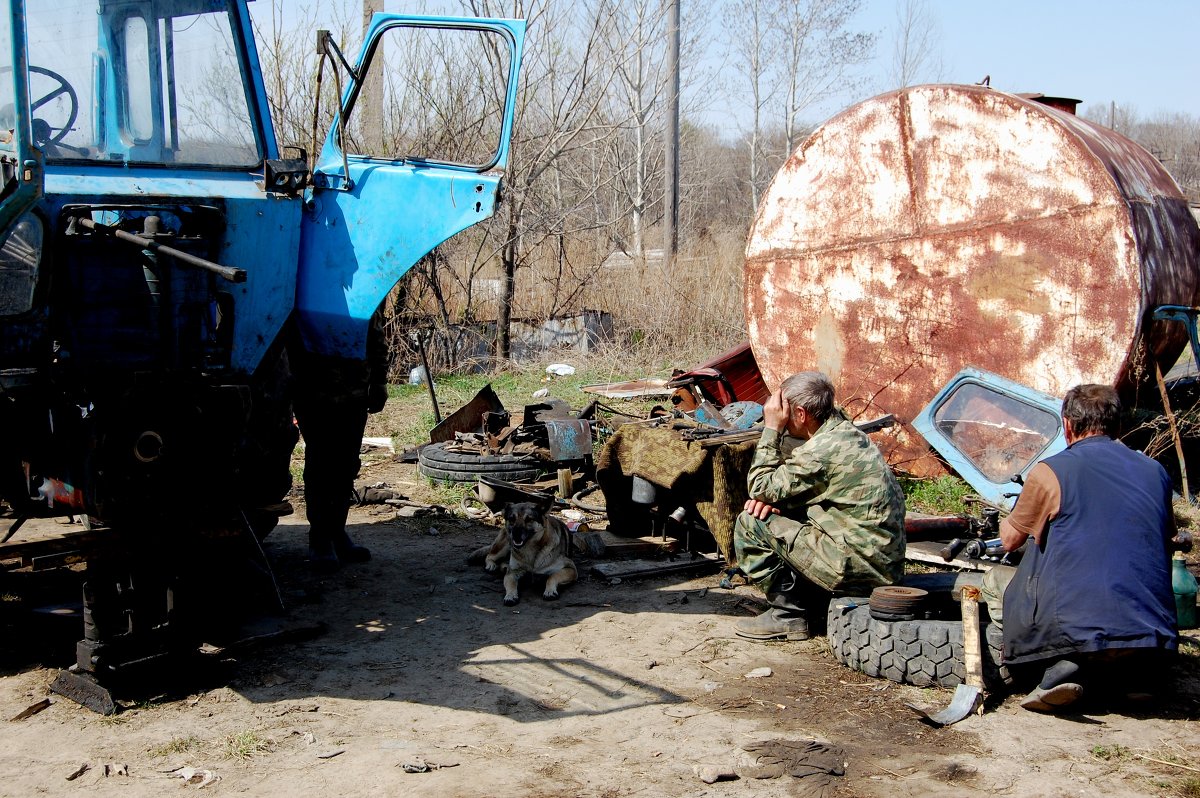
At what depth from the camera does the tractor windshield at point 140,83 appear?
459 cm

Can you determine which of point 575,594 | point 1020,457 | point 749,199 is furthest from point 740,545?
point 749,199

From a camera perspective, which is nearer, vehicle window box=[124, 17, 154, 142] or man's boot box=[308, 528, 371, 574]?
vehicle window box=[124, 17, 154, 142]

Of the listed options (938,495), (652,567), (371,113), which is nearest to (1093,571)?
(652,567)

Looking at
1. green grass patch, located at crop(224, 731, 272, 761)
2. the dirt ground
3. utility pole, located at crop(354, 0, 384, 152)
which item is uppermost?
utility pole, located at crop(354, 0, 384, 152)

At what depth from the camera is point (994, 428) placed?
692 cm

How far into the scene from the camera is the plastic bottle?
4.99 metres

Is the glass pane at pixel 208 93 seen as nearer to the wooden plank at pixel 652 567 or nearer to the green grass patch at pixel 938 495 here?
the wooden plank at pixel 652 567

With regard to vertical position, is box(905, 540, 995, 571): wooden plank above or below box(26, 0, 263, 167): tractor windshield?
below

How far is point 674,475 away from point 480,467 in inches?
82.2

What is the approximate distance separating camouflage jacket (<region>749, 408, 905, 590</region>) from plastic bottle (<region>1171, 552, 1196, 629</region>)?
137cm

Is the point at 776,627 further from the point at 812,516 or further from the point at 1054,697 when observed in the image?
the point at 1054,697

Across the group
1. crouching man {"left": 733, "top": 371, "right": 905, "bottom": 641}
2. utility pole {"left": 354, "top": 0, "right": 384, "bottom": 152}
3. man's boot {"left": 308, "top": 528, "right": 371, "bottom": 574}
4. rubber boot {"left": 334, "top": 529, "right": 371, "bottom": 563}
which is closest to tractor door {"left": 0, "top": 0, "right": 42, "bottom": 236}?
man's boot {"left": 308, "top": 528, "right": 371, "bottom": 574}

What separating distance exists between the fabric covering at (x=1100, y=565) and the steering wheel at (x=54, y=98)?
4.54m

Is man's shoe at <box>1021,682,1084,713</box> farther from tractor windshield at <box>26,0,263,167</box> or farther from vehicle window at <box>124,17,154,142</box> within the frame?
vehicle window at <box>124,17,154,142</box>
